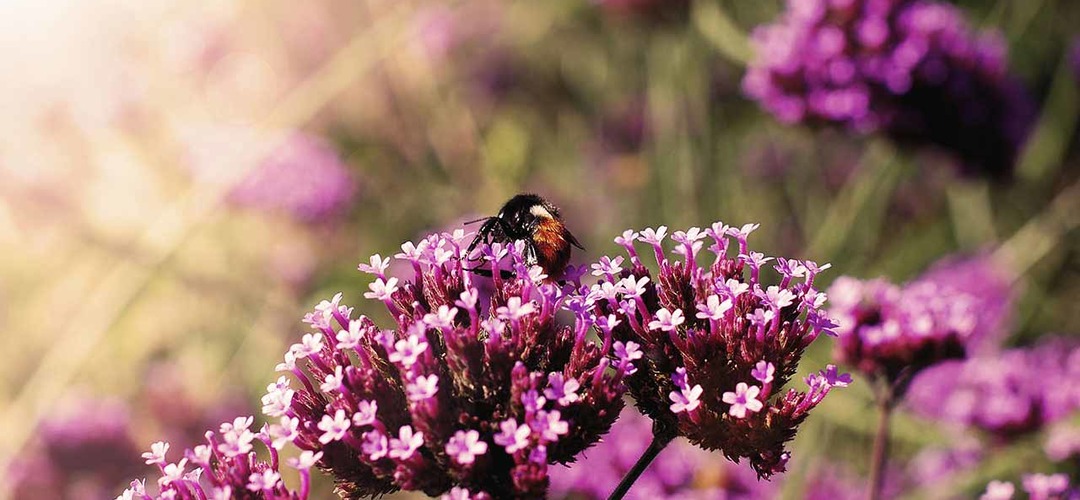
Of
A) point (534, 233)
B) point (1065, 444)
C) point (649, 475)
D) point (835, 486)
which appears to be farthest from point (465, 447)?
point (835, 486)

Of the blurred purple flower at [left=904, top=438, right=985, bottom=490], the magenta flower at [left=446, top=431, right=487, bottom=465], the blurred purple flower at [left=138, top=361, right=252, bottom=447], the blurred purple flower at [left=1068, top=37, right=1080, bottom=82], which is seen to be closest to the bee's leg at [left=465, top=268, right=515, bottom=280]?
the magenta flower at [left=446, top=431, right=487, bottom=465]

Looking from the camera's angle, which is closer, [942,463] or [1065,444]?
[1065,444]

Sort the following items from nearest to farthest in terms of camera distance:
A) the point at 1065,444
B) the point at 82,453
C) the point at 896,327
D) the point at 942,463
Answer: the point at 896,327 → the point at 1065,444 → the point at 942,463 → the point at 82,453

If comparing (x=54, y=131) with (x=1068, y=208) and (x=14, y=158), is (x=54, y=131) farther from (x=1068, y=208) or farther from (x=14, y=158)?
(x=1068, y=208)

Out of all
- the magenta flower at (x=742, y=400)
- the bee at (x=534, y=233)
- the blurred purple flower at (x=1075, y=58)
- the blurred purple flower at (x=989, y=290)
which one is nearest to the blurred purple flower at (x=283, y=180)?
the bee at (x=534, y=233)

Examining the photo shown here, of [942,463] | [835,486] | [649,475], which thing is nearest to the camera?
[649,475]

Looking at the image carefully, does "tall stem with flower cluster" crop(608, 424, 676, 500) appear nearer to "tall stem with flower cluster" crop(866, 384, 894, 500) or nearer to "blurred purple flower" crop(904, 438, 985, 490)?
"tall stem with flower cluster" crop(866, 384, 894, 500)

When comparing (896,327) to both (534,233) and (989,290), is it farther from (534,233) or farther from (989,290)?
(989,290)
